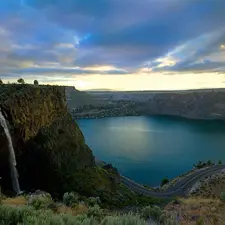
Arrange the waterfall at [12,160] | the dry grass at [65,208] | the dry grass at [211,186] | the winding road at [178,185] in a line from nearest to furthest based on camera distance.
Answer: the dry grass at [65,208] < the waterfall at [12,160] < the dry grass at [211,186] < the winding road at [178,185]

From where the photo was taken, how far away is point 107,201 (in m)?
31.6

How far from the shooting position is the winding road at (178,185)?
41469mm

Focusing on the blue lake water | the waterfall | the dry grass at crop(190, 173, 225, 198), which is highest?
the waterfall

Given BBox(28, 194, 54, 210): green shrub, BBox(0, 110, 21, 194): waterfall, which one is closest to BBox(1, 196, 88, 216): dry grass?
BBox(28, 194, 54, 210): green shrub

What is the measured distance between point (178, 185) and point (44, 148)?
2210cm

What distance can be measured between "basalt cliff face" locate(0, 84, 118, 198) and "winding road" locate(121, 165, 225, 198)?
673 centimetres

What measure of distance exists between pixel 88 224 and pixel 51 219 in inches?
24.7

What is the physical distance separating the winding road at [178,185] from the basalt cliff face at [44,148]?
Result: 6.73 meters

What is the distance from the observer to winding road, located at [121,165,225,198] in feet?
136

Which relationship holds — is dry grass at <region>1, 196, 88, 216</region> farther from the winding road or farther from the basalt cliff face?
the winding road

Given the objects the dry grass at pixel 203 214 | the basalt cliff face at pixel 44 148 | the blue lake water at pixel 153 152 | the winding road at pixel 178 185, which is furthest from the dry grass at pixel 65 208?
the blue lake water at pixel 153 152

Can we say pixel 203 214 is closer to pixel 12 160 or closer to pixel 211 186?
pixel 12 160

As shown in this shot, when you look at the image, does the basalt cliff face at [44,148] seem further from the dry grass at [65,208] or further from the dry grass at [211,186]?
the dry grass at [65,208]

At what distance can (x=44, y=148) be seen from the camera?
108 feet
